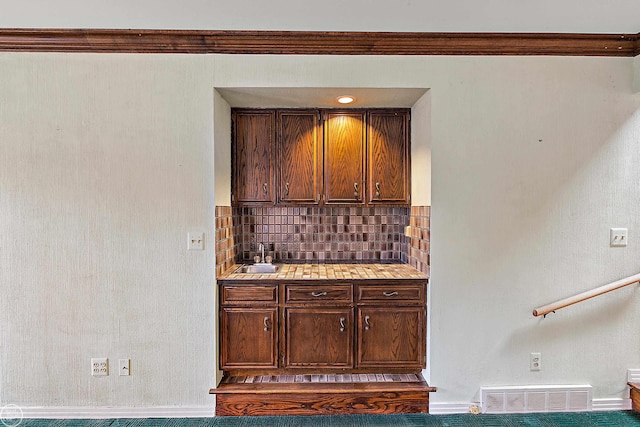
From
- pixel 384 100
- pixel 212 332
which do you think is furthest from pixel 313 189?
pixel 212 332

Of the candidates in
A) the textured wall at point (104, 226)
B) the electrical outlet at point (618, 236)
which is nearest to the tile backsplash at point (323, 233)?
the textured wall at point (104, 226)

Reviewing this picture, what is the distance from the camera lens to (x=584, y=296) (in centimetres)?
231

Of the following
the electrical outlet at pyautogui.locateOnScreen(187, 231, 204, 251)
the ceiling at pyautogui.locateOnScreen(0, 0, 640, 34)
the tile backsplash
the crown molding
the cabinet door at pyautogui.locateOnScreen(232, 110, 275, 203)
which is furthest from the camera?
the tile backsplash

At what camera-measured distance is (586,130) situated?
7.77 feet

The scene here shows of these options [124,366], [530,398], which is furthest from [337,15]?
[530,398]

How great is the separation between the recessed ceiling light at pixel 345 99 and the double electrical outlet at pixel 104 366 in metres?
2.32

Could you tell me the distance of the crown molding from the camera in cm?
222

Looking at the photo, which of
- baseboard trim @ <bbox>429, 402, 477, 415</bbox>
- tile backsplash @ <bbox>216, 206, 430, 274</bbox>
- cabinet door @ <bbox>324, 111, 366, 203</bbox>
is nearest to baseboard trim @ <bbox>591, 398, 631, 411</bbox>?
baseboard trim @ <bbox>429, 402, 477, 415</bbox>

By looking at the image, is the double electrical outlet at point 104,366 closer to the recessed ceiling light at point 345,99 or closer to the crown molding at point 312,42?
the crown molding at point 312,42

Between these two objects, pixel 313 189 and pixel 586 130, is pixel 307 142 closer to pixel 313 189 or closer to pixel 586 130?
pixel 313 189

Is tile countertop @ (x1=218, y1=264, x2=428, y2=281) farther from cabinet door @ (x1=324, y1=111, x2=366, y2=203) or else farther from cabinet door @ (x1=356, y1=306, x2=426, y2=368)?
cabinet door @ (x1=324, y1=111, x2=366, y2=203)

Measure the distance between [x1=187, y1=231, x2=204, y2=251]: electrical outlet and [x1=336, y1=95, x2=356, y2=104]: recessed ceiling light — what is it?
1.37 m

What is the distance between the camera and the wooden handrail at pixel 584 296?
2.31 m

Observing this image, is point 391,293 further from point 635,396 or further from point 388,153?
point 635,396
